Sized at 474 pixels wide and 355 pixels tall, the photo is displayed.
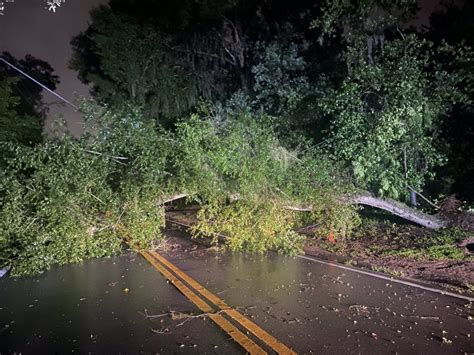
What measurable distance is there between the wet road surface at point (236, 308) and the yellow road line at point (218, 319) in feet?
0.29

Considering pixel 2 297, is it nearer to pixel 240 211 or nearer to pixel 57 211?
pixel 57 211

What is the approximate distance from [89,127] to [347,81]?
644cm

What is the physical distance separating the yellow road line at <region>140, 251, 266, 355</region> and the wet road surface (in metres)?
0.09

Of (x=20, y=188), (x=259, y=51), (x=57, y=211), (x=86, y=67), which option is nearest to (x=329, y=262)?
(x=57, y=211)

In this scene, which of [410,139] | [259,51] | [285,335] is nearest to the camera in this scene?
[285,335]

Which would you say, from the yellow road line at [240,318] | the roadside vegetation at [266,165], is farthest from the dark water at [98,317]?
the roadside vegetation at [266,165]

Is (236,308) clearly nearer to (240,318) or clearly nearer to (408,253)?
(240,318)

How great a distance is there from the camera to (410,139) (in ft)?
33.9

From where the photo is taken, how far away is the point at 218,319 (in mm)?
4879

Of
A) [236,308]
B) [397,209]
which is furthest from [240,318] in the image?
[397,209]

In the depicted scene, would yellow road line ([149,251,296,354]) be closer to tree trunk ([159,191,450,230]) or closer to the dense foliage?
the dense foliage

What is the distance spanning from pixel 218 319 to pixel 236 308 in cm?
45

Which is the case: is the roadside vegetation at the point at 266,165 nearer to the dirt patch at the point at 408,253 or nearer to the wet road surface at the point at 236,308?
the dirt patch at the point at 408,253

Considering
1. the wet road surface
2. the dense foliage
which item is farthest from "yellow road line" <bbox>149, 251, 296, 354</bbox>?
the dense foliage
